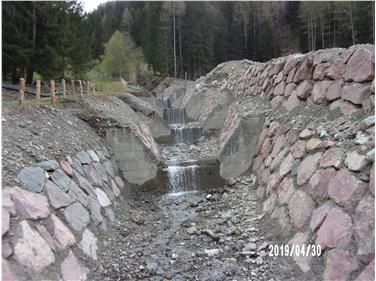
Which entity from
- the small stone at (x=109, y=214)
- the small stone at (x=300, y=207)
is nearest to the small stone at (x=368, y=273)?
the small stone at (x=300, y=207)

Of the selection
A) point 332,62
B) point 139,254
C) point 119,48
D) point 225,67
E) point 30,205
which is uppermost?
point 119,48

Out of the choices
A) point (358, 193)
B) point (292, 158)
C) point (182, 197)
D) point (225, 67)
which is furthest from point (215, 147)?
point (225, 67)

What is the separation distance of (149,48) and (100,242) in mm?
39552

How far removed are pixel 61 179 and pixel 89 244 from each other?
1.21m

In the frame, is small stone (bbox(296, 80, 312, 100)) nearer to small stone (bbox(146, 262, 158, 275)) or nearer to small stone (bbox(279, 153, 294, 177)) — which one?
small stone (bbox(279, 153, 294, 177))

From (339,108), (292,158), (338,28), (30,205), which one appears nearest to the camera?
(30,205)

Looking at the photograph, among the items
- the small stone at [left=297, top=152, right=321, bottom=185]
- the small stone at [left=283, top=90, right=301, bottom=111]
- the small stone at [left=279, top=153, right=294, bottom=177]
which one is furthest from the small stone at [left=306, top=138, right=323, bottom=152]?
the small stone at [left=283, top=90, right=301, bottom=111]

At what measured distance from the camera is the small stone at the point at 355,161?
4.70 meters

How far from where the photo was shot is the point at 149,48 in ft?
142

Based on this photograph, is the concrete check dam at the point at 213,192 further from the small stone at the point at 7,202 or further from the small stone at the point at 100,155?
the small stone at the point at 100,155

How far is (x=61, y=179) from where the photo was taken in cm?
595

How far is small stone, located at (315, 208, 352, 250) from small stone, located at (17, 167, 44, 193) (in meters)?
4.03

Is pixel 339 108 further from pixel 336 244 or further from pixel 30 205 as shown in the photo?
pixel 30 205

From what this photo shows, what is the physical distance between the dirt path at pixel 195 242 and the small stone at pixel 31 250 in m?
0.95
